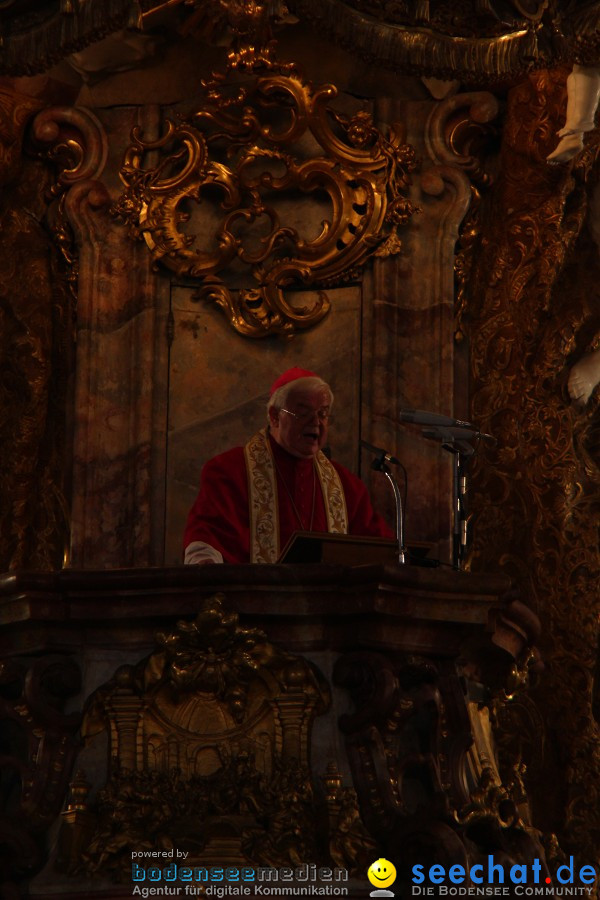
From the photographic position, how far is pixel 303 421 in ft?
24.3

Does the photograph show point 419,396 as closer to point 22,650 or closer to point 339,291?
point 339,291

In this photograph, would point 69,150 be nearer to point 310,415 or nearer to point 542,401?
point 310,415

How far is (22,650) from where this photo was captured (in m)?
5.93

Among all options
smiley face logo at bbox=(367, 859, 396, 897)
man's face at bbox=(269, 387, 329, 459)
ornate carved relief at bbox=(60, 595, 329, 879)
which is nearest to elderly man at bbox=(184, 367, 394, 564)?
man's face at bbox=(269, 387, 329, 459)

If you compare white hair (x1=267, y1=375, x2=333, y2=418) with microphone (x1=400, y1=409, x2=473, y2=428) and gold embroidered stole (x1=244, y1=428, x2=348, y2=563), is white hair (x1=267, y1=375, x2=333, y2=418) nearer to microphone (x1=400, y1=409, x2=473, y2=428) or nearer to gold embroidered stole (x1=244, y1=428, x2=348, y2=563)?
gold embroidered stole (x1=244, y1=428, x2=348, y2=563)

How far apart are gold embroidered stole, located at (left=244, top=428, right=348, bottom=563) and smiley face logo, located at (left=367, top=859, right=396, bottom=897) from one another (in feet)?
6.34

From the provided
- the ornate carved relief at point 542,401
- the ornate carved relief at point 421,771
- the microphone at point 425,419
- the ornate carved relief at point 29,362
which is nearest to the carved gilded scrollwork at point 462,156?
the ornate carved relief at point 542,401

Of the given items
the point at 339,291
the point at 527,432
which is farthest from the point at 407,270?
the point at 527,432

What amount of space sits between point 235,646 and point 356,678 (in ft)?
1.19

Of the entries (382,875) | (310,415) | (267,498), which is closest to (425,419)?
(310,415)

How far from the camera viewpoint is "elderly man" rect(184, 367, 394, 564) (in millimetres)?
7348

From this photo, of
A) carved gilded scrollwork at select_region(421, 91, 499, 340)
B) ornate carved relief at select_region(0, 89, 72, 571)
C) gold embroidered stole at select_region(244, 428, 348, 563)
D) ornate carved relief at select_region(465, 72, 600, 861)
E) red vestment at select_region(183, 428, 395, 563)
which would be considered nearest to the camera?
red vestment at select_region(183, 428, 395, 563)

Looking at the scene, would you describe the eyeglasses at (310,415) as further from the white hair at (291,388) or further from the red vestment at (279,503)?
the red vestment at (279,503)

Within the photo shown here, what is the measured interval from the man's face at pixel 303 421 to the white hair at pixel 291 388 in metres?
0.01
